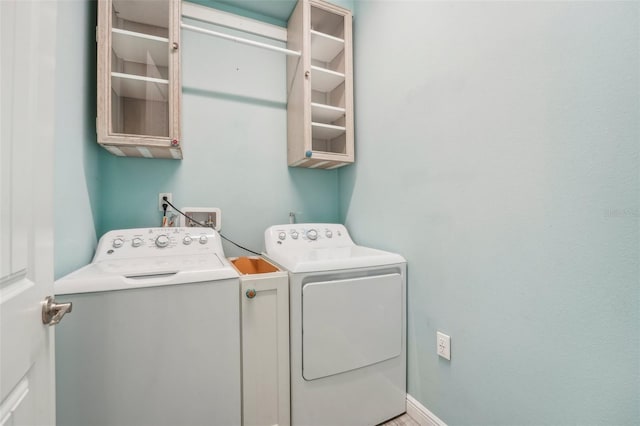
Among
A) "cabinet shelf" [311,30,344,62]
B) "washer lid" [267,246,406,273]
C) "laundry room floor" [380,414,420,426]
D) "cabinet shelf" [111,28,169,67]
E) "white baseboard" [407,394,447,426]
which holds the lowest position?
"laundry room floor" [380,414,420,426]

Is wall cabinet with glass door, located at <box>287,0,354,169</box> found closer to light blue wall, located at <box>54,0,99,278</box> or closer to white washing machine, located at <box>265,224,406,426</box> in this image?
white washing machine, located at <box>265,224,406,426</box>

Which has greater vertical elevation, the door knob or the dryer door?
the door knob

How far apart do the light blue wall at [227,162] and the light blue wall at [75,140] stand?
22cm

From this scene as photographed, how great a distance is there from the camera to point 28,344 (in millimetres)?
562

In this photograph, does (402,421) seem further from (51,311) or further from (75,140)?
(75,140)

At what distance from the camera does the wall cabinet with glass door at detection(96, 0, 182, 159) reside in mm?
1408

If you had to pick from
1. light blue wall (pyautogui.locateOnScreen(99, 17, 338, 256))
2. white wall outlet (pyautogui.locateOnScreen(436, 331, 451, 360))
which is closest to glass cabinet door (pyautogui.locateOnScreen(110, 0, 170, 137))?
light blue wall (pyautogui.locateOnScreen(99, 17, 338, 256))

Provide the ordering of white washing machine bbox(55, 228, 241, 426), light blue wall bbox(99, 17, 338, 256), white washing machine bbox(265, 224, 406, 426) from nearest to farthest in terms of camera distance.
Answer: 1. white washing machine bbox(55, 228, 241, 426)
2. white washing machine bbox(265, 224, 406, 426)
3. light blue wall bbox(99, 17, 338, 256)

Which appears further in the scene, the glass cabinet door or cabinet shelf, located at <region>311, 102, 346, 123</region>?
cabinet shelf, located at <region>311, 102, 346, 123</region>

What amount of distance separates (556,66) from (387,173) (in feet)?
2.95

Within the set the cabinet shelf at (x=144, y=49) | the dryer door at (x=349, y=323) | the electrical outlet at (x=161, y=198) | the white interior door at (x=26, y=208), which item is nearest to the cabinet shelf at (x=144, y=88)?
the cabinet shelf at (x=144, y=49)

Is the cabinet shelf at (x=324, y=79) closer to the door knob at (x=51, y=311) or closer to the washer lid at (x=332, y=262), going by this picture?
the washer lid at (x=332, y=262)

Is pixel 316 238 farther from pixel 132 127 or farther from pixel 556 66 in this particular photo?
pixel 556 66

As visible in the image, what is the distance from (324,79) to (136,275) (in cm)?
167
